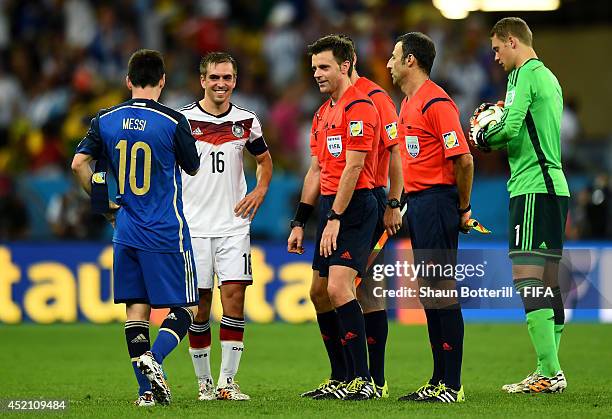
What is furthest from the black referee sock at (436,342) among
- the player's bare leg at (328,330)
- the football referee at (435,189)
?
the player's bare leg at (328,330)

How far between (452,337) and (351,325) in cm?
69

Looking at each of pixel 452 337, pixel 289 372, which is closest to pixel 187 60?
pixel 289 372

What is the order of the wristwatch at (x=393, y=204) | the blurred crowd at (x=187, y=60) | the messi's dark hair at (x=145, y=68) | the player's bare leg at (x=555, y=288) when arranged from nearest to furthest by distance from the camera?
the messi's dark hair at (x=145, y=68) → the wristwatch at (x=393, y=204) → the player's bare leg at (x=555, y=288) → the blurred crowd at (x=187, y=60)

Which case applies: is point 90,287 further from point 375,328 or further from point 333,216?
point 333,216

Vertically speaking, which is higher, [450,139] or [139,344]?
[450,139]

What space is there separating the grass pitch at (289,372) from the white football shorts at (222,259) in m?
0.87

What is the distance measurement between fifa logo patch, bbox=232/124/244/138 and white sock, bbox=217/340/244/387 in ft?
4.91

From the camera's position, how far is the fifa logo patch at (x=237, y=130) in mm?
9016

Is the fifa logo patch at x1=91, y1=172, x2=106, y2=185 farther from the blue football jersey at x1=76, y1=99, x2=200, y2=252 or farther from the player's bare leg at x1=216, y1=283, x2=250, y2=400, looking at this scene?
the player's bare leg at x1=216, y1=283, x2=250, y2=400

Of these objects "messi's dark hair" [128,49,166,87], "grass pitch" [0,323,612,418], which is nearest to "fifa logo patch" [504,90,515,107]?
"grass pitch" [0,323,612,418]

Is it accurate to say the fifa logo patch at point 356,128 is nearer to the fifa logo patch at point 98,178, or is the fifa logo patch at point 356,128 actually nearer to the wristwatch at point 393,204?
the wristwatch at point 393,204

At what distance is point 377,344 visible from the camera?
8758 mm

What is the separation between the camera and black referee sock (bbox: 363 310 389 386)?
8742 mm

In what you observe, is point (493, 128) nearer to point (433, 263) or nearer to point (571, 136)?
point (433, 263)
